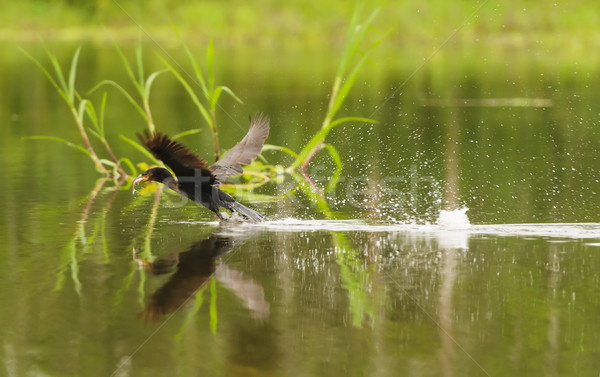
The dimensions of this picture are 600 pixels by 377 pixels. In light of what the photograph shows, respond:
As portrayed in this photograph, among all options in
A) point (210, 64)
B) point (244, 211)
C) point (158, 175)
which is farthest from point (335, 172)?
point (158, 175)

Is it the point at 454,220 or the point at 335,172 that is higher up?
the point at 335,172

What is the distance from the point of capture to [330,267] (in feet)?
19.9

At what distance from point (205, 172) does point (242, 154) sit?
2.15 feet

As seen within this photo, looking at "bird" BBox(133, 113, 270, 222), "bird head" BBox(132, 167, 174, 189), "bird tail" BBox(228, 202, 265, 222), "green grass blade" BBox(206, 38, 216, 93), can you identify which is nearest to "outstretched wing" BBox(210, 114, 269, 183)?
"bird" BBox(133, 113, 270, 222)

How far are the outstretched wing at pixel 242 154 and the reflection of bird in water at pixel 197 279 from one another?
0.58m

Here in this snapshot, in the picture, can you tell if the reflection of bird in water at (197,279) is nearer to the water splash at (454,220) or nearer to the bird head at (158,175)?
the bird head at (158,175)

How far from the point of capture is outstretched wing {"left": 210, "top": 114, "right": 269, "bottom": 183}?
7230mm

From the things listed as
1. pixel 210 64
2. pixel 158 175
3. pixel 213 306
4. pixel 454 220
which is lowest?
pixel 213 306

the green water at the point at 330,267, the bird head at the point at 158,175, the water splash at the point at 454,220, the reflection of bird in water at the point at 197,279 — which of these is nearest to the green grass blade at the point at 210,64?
the green water at the point at 330,267

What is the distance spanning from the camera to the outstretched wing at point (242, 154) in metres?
7.23

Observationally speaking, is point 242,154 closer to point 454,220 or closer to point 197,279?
point 454,220

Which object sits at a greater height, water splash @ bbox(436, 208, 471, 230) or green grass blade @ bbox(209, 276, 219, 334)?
water splash @ bbox(436, 208, 471, 230)

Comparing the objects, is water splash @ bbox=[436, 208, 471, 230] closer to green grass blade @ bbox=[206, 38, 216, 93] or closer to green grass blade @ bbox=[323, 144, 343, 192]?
green grass blade @ bbox=[323, 144, 343, 192]

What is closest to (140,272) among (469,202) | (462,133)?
(469,202)
